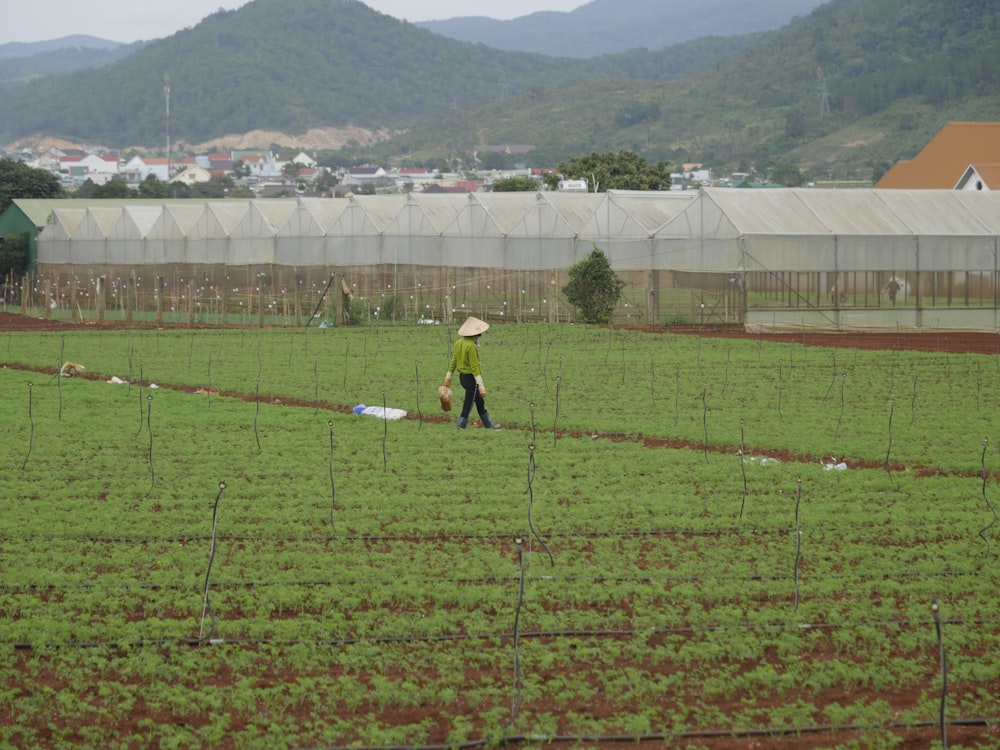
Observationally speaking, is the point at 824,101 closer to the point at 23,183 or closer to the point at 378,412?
the point at 23,183

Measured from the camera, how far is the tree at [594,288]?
41875 millimetres

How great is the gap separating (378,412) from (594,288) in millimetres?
19992

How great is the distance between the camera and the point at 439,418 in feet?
74.9

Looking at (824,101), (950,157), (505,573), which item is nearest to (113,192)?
(950,157)

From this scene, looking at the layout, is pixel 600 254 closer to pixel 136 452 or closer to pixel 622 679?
pixel 136 452

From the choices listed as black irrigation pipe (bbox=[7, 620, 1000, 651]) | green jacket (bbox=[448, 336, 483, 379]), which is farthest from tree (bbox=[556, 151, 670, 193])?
black irrigation pipe (bbox=[7, 620, 1000, 651])

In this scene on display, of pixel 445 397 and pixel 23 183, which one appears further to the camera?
pixel 23 183

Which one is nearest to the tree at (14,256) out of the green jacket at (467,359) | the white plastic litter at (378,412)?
the white plastic litter at (378,412)

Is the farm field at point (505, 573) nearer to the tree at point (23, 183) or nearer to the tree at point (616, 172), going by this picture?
the tree at point (616, 172)

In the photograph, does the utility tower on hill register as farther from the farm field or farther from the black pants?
the black pants

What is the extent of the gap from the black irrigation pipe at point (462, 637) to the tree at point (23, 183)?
73563mm

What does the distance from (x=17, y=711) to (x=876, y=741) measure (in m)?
5.99

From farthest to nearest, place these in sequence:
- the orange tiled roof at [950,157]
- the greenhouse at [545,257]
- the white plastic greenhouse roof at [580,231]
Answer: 1. the orange tiled roof at [950,157]
2. the white plastic greenhouse roof at [580,231]
3. the greenhouse at [545,257]

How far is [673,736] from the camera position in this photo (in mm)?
9375
